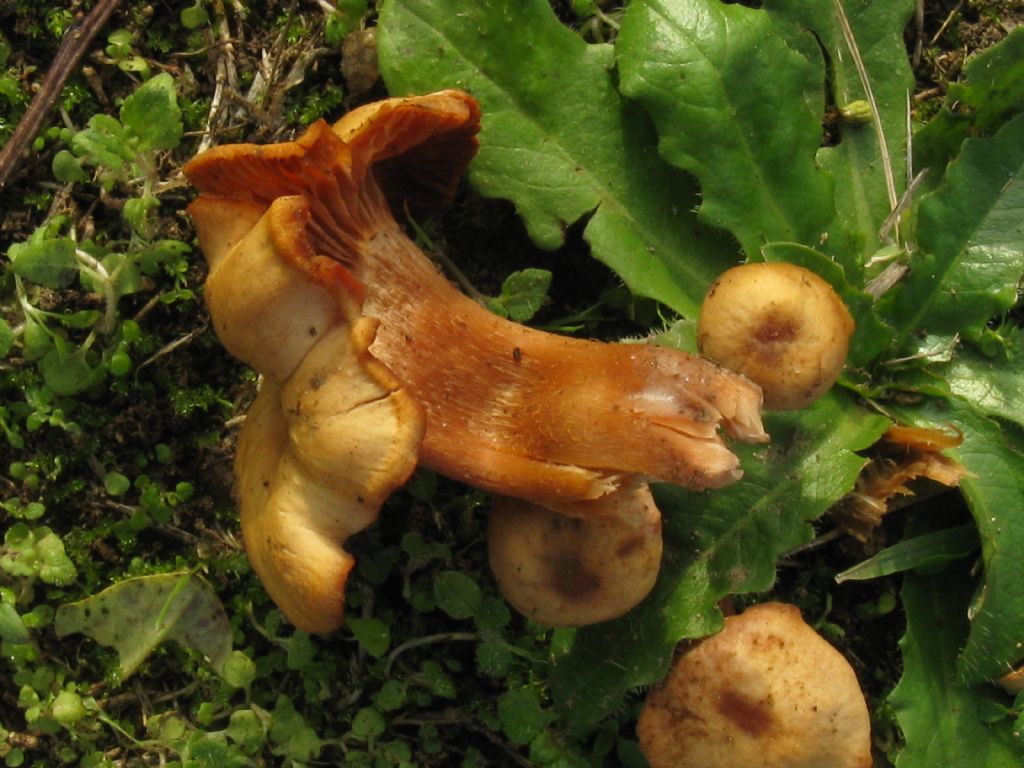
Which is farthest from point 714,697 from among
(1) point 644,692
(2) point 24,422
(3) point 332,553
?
(2) point 24,422

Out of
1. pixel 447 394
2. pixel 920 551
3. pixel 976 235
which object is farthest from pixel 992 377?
pixel 447 394

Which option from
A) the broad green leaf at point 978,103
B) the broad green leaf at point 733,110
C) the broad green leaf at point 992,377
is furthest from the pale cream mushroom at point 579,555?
the broad green leaf at point 978,103

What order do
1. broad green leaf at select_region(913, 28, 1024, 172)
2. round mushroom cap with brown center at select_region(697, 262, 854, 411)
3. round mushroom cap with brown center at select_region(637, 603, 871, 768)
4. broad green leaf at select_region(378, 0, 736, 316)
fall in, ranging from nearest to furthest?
round mushroom cap with brown center at select_region(697, 262, 854, 411), round mushroom cap with brown center at select_region(637, 603, 871, 768), broad green leaf at select_region(378, 0, 736, 316), broad green leaf at select_region(913, 28, 1024, 172)

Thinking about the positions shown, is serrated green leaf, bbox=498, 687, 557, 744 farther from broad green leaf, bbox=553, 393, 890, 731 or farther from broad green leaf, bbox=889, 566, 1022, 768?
broad green leaf, bbox=889, 566, 1022, 768

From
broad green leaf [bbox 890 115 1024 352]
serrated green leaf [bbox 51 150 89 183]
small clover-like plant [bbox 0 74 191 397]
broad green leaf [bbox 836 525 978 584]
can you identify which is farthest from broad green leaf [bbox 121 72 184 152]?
broad green leaf [bbox 836 525 978 584]

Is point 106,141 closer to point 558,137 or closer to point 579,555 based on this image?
point 558,137

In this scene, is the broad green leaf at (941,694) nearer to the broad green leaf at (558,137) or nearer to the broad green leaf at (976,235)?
the broad green leaf at (976,235)
